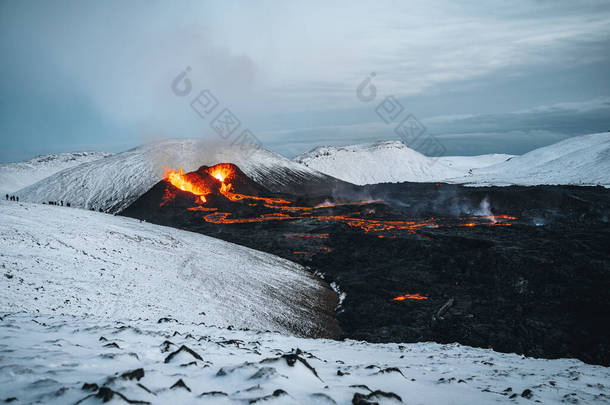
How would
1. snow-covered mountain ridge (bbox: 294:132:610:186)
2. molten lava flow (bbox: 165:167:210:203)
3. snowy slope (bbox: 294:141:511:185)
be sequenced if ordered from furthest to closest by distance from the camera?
1. snowy slope (bbox: 294:141:511:185)
2. snow-covered mountain ridge (bbox: 294:132:610:186)
3. molten lava flow (bbox: 165:167:210:203)

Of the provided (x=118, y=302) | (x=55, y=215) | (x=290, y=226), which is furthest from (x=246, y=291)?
(x=290, y=226)

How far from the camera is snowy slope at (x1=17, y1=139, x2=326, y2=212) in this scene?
247ft

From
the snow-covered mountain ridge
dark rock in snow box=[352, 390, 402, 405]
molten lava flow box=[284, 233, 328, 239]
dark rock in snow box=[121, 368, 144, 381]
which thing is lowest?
molten lava flow box=[284, 233, 328, 239]

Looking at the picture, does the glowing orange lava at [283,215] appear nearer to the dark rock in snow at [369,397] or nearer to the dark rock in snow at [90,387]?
the dark rock in snow at [369,397]

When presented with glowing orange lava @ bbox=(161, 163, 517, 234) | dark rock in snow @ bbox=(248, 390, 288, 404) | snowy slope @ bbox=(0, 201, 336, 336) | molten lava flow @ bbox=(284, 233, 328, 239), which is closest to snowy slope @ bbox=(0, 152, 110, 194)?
glowing orange lava @ bbox=(161, 163, 517, 234)

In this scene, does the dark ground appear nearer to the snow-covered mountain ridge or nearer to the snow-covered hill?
the snow-covered hill

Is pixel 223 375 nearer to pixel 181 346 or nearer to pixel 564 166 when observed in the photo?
pixel 181 346

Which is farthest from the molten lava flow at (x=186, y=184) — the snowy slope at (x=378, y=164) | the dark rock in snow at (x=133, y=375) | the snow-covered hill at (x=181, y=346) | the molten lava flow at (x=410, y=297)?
the snowy slope at (x=378, y=164)

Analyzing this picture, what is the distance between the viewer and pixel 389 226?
50344mm

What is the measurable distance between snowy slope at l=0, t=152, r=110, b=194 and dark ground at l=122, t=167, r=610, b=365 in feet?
323

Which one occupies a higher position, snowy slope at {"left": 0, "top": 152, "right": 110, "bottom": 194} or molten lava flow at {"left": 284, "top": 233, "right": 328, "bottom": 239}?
snowy slope at {"left": 0, "top": 152, "right": 110, "bottom": 194}

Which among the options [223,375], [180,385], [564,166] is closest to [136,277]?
[223,375]

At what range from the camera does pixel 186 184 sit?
74.5 meters

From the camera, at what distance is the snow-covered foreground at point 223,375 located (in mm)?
4191
